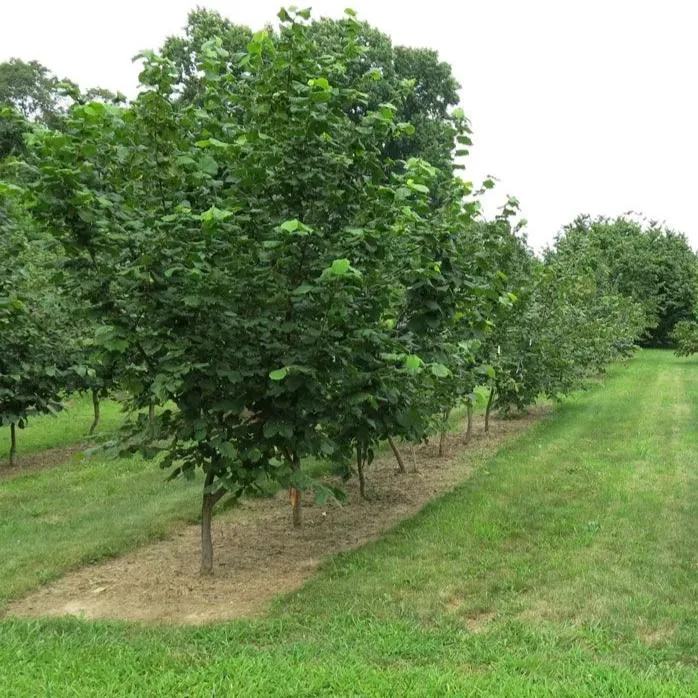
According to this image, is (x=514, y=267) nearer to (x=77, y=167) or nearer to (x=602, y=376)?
(x=77, y=167)

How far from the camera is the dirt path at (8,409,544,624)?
4.86m

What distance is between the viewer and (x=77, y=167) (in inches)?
169

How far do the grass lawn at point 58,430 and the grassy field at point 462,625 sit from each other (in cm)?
561

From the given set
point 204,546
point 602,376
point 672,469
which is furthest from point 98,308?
point 602,376

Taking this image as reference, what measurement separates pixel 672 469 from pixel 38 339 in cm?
872

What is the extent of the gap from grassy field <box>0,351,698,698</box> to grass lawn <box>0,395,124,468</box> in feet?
18.4

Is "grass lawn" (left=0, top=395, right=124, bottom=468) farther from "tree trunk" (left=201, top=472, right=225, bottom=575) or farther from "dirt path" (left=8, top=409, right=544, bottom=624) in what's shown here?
"tree trunk" (left=201, top=472, right=225, bottom=575)

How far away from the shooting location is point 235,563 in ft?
19.0

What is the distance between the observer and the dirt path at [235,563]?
4.86 metres

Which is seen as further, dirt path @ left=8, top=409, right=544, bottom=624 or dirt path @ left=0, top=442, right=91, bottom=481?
dirt path @ left=0, top=442, right=91, bottom=481

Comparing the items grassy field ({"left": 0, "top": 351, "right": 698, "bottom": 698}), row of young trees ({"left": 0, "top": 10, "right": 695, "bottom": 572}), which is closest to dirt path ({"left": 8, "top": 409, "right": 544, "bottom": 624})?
grassy field ({"left": 0, "top": 351, "right": 698, "bottom": 698})

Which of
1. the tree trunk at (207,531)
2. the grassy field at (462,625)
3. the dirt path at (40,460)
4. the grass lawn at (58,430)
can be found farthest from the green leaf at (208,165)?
the grass lawn at (58,430)

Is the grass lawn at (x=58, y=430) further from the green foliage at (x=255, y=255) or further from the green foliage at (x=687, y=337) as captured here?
the green foliage at (x=687, y=337)

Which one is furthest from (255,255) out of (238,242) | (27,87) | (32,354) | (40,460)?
(27,87)
